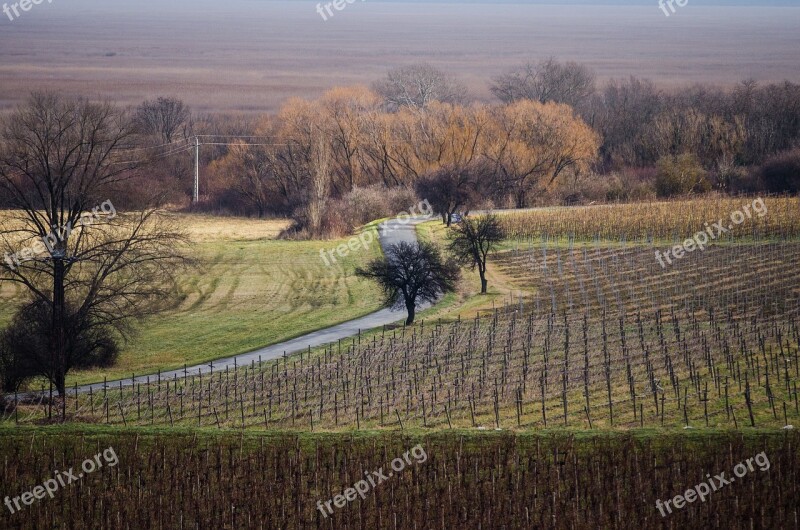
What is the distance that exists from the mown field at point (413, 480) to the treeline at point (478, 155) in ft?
138

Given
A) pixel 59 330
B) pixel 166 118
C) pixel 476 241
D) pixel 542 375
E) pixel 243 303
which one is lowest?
pixel 166 118

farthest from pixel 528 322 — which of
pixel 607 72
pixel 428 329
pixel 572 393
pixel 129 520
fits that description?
pixel 607 72

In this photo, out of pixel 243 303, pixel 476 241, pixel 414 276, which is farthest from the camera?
pixel 243 303

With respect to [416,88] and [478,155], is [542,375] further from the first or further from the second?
[416,88]

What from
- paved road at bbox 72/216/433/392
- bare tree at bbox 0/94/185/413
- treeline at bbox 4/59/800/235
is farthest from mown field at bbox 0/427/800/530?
treeline at bbox 4/59/800/235

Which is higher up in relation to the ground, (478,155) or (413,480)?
(413,480)

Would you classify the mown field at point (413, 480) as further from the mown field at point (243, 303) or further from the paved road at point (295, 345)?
the mown field at point (243, 303)

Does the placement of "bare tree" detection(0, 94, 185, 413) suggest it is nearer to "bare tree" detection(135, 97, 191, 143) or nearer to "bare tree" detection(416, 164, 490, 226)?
"bare tree" detection(416, 164, 490, 226)

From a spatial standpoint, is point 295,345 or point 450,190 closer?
point 295,345

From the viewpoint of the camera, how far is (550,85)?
115938 millimetres

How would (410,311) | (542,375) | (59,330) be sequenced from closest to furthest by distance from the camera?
A: (542,375) → (59,330) → (410,311)

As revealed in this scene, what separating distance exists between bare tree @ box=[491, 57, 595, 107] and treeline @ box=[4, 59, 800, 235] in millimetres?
6030

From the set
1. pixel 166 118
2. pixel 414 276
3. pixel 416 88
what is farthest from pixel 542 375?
pixel 416 88

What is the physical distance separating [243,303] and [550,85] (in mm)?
75397
